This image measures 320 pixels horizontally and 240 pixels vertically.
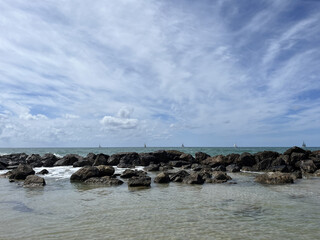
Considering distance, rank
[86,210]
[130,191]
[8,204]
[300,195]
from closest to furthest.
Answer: [86,210] < [8,204] < [300,195] < [130,191]

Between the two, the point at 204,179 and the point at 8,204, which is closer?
the point at 8,204

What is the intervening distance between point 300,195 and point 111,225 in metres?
8.39

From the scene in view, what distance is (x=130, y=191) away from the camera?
11.8 metres

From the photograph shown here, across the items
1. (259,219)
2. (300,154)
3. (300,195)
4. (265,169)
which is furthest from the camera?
(300,154)

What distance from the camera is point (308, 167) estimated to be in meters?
20.7

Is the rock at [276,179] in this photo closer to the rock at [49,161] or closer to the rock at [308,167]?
the rock at [308,167]

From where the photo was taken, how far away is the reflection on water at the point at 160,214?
19.7ft

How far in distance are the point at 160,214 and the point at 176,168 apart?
18.4 metres

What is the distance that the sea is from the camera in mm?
5992

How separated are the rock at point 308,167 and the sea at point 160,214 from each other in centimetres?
997

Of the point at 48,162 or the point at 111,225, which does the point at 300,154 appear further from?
the point at 48,162

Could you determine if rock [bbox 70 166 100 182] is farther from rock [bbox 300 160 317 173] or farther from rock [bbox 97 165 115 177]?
rock [bbox 300 160 317 173]

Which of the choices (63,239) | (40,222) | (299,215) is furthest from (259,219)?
(40,222)

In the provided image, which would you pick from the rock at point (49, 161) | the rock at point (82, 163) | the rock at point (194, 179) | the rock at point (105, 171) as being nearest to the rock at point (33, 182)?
the rock at point (105, 171)
